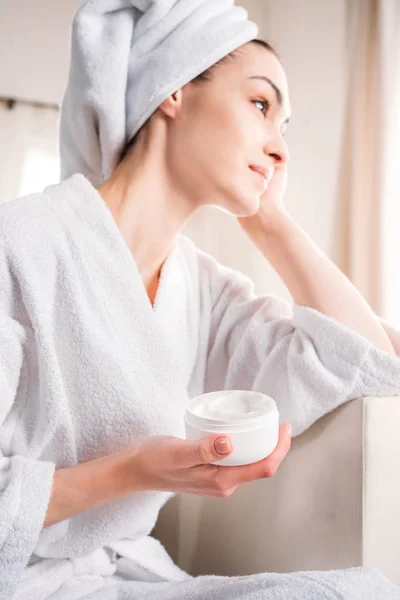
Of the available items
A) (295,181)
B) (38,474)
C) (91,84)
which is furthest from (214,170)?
(295,181)

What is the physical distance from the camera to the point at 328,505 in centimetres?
79

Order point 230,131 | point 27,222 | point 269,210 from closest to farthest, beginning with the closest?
point 27,222
point 230,131
point 269,210

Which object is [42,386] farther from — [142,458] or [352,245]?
[352,245]

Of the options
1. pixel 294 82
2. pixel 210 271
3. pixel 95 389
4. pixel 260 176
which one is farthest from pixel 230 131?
pixel 294 82

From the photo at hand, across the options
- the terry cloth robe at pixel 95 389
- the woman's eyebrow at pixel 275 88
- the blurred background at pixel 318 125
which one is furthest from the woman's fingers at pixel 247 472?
the blurred background at pixel 318 125

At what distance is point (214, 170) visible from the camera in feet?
2.76

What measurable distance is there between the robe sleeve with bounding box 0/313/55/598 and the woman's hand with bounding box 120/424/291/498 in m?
0.11

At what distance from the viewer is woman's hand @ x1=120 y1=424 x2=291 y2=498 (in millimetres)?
533

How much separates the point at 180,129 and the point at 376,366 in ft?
1.61

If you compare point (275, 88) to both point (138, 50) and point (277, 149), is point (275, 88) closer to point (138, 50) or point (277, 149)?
A: point (277, 149)

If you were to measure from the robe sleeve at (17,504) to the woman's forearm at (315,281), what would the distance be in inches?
19.5

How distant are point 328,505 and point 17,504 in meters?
0.45

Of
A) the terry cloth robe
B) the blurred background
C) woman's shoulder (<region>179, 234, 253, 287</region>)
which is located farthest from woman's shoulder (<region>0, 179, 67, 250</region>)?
the blurred background

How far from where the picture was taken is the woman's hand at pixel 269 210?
995mm
